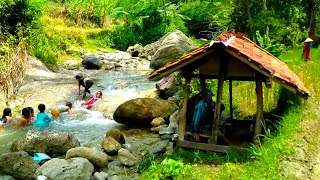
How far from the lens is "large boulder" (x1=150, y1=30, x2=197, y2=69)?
21.9 meters

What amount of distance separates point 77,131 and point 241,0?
399 inches

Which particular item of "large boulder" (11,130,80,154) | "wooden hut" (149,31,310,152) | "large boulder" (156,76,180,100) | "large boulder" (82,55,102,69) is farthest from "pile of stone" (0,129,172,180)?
"large boulder" (82,55,102,69)

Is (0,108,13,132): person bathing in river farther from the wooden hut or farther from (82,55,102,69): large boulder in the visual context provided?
(82,55,102,69): large boulder

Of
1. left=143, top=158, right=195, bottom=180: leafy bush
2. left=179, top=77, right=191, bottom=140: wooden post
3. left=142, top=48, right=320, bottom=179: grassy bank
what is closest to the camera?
left=143, top=158, right=195, bottom=180: leafy bush

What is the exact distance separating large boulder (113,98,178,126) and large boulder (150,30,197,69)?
25.1ft

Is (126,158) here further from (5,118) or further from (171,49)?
(171,49)

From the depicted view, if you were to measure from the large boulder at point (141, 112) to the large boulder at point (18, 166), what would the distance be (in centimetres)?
486

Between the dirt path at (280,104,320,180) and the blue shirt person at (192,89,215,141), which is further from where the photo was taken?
the blue shirt person at (192,89,215,141)

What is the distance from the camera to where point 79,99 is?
1758 cm

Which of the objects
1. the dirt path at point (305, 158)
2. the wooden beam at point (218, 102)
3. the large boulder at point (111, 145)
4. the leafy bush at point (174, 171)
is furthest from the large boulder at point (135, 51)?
the leafy bush at point (174, 171)

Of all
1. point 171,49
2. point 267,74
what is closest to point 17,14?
point 171,49

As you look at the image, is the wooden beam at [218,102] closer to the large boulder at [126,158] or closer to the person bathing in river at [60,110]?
the large boulder at [126,158]

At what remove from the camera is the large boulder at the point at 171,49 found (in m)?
21.9

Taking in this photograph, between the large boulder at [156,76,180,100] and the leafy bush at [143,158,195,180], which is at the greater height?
the large boulder at [156,76,180,100]
